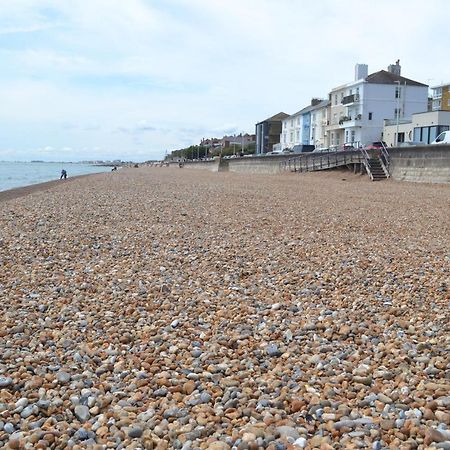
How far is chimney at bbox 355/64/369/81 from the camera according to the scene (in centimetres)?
5766

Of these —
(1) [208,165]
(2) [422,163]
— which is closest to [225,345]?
(2) [422,163]

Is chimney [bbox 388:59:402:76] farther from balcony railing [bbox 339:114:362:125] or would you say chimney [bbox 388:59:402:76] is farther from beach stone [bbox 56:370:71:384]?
beach stone [bbox 56:370:71:384]

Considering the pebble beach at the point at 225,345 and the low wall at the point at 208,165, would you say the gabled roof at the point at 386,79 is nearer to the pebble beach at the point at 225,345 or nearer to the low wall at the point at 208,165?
the low wall at the point at 208,165

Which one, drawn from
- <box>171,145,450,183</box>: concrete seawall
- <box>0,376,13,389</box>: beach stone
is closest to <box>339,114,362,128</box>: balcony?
<box>171,145,450,183</box>: concrete seawall

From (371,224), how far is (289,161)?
3185 cm


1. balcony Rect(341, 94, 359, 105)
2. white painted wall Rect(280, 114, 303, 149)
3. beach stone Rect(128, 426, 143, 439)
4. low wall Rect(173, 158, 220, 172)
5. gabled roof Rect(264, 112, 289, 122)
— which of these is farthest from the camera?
gabled roof Rect(264, 112, 289, 122)

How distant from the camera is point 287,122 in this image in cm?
8038

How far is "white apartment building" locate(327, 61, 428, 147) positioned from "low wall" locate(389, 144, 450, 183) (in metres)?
26.7

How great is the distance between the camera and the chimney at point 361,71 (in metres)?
57.7

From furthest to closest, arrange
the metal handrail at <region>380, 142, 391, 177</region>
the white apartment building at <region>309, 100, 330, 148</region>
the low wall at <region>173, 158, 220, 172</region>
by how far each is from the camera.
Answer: the low wall at <region>173, 158, 220, 172</region>, the white apartment building at <region>309, 100, 330, 148</region>, the metal handrail at <region>380, 142, 391, 177</region>

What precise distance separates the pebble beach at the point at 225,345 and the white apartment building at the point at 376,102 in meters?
48.7

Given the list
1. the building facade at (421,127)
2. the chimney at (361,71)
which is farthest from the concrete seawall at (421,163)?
the chimney at (361,71)

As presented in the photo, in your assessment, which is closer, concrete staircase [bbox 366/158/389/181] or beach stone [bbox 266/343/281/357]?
beach stone [bbox 266/343/281/357]

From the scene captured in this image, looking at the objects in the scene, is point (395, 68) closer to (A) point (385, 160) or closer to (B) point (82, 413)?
(A) point (385, 160)
